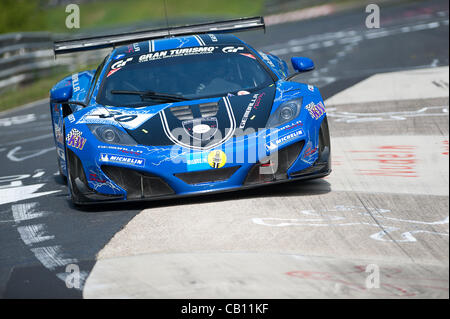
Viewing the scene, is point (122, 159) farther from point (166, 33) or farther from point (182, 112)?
point (166, 33)

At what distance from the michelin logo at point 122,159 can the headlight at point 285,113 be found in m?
0.95

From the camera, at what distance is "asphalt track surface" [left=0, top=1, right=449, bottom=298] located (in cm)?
415

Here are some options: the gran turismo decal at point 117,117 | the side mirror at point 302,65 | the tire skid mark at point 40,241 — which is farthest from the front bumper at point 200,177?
the side mirror at point 302,65

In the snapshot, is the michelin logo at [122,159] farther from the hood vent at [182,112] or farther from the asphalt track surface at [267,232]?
the hood vent at [182,112]

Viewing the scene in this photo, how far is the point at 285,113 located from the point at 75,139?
1578 mm

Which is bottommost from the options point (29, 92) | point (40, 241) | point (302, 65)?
point (29, 92)

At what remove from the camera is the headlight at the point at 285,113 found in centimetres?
615

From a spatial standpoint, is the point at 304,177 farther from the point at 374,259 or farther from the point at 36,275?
the point at 36,275

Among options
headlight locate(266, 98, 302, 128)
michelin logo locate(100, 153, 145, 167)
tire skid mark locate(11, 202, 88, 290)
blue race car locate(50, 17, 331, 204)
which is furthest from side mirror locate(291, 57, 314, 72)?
tire skid mark locate(11, 202, 88, 290)

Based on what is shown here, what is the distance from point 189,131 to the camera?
20.0 ft

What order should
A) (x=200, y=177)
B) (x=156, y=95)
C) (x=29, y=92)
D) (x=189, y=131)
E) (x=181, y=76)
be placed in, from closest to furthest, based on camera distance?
(x=200, y=177)
(x=189, y=131)
(x=156, y=95)
(x=181, y=76)
(x=29, y=92)

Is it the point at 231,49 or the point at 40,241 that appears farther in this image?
the point at 231,49

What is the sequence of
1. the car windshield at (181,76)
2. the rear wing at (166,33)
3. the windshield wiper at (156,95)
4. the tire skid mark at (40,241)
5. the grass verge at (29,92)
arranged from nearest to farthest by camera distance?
1. the tire skid mark at (40,241)
2. the windshield wiper at (156,95)
3. the car windshield at (181,76)
4. the rear wing at (166,33)
5. the grass verge at (29,92)

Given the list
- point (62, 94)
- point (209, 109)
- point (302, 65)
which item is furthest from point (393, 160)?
point (62, 94)
